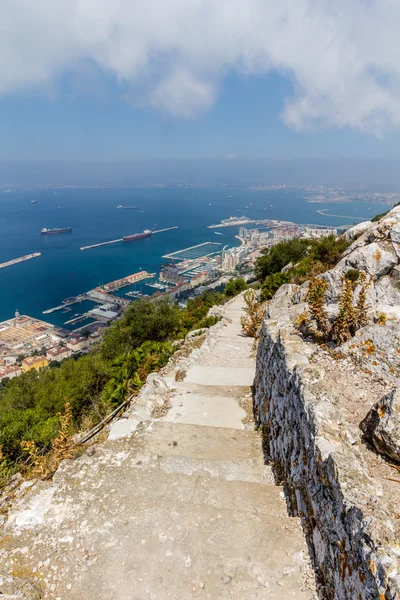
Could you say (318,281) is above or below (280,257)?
above

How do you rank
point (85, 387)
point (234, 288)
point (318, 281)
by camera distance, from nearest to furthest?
1. point (318, 281)
2. point (85, 387)
3. point (234, 288)

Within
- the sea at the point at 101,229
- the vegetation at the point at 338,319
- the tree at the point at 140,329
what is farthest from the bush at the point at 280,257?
the sea at the point at 101,229

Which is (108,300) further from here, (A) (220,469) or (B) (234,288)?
(A) (220,469)

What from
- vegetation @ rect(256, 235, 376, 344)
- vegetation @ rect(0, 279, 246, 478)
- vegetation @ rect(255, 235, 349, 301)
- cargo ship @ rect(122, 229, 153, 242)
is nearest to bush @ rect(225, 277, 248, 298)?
vegetation @ rect(255, 235, 349, 301)

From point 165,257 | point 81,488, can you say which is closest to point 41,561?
point 81,488

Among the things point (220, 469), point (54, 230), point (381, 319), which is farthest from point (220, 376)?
point (54, 230)

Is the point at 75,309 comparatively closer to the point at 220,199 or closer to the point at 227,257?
the point at 227,257
